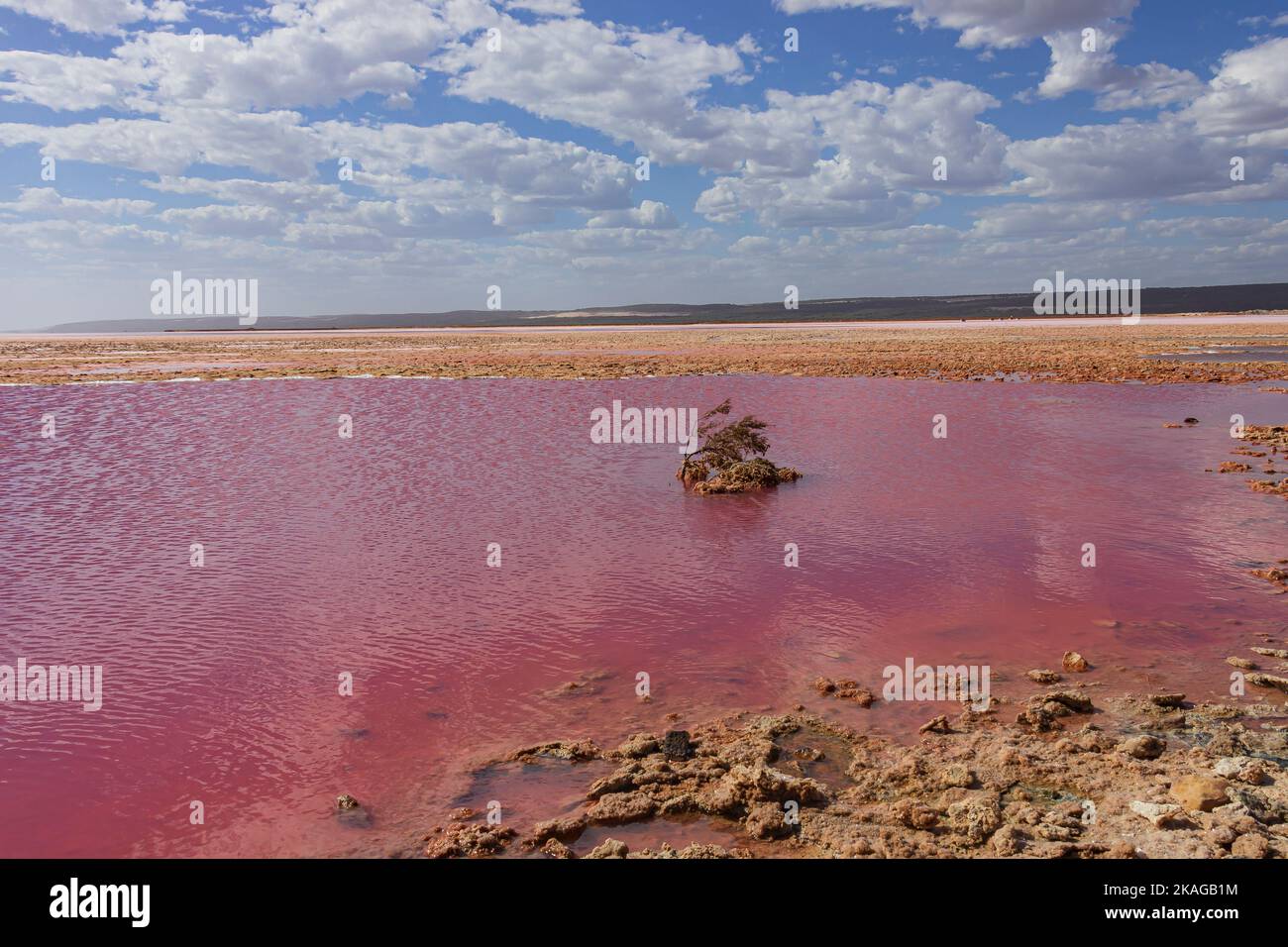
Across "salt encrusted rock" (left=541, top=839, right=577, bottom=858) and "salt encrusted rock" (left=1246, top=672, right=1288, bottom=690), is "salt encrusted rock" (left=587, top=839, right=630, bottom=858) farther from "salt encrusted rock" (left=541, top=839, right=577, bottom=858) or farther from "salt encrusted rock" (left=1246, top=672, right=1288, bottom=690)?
"salt encrusted rock" (left=1246, top=672, right=1288, bottom=690)

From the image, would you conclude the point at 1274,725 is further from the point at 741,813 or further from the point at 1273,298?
the point at 1273,298

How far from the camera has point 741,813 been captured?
5789 mm

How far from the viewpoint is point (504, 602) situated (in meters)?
10.3

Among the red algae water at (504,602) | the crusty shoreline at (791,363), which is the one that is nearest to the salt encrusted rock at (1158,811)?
the red algae water at (504,602)

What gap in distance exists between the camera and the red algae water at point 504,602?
6.49 metres

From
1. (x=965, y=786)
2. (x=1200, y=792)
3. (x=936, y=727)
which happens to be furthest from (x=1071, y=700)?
(x=965, y=786)

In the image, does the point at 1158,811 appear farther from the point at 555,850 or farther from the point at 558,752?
the point at 558,752

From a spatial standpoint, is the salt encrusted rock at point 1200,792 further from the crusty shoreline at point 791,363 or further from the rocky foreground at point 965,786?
the crusty shoreline at point 791,363

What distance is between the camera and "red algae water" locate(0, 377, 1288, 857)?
6.49 m
